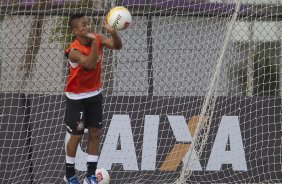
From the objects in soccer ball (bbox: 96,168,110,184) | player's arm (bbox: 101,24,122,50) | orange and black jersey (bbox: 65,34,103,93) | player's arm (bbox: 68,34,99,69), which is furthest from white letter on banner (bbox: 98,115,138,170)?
player's arm (bbox: 68,34,99,69)

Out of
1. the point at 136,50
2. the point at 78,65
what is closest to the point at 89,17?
the point at 136,50

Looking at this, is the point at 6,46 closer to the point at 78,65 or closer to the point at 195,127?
the point at 78,65

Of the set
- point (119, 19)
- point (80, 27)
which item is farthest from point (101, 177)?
point (119, 19)

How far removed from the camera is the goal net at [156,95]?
27.1 feet

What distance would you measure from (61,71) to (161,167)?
175cm

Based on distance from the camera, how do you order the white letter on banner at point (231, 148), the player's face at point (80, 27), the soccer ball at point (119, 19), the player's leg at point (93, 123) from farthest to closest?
the white letter on banner at point (231, 148) → the player's leg at point (93, 123) → the player's face at point (80, 27) → the soccer ball at point (119, 19)

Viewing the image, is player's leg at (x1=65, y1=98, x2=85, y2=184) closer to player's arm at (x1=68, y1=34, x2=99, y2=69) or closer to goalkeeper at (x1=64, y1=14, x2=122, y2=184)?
goalkeeper at (x1=64, y1=14, x2=122, y2=184)

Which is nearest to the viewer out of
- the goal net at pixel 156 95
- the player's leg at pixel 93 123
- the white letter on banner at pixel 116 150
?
the player's leg at pixel 93 123

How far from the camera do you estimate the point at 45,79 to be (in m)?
8.34

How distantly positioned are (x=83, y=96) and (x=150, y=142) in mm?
1845

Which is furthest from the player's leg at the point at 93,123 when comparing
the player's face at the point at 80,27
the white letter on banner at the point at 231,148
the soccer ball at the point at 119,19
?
the white letter on banner at the point at 231,148

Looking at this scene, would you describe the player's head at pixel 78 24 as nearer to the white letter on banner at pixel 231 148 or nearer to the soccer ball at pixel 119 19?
the soccer ball at pixel 119 19

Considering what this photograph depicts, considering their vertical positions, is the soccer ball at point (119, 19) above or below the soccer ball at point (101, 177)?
above

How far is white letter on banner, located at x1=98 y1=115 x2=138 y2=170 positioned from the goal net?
0.01 m
